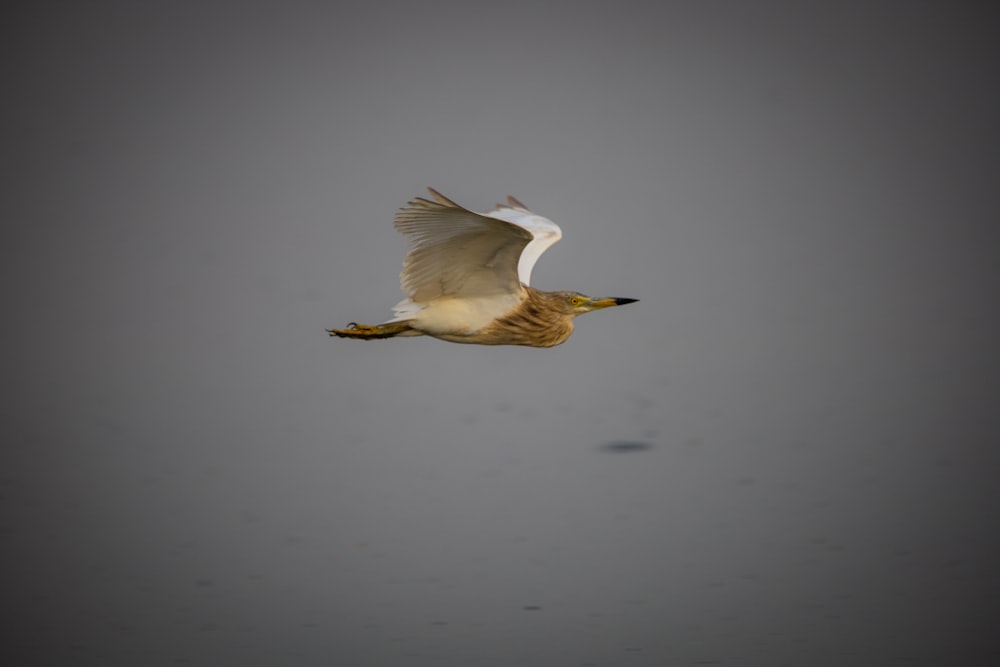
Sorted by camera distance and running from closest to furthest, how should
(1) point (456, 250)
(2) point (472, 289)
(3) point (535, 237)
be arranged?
1. (1) point (456, 250)
2. (2) point (472, 289)
3. (3) point (535, 237)

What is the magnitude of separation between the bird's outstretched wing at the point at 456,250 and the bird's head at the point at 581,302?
0.97 ft

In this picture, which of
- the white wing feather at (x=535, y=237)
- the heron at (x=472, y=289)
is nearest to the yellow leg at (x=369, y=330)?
the heron at (x=472, y=289)

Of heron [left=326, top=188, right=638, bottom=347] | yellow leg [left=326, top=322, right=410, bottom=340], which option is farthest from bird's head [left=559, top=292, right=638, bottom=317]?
yellow leg [left=326, top=322, right=410, bottom=340]

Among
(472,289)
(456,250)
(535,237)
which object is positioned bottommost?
(472,289)

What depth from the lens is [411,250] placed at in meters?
6.83

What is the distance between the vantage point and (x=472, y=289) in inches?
280

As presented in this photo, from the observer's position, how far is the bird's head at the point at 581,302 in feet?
24.5

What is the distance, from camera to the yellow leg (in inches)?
281

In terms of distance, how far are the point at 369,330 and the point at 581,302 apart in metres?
1.29

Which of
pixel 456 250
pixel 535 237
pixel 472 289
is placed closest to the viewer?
pixel 456 250

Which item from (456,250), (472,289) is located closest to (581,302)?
(472,289)

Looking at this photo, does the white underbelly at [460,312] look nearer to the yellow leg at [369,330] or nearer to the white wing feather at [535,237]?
the yellow leg at [369,330]

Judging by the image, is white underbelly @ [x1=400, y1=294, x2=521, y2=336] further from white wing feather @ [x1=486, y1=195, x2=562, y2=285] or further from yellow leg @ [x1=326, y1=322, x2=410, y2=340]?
white wing feather @ [x1=486, y1=195, x2=562, y2=285]

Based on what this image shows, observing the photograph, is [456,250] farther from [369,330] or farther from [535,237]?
[535,237]
